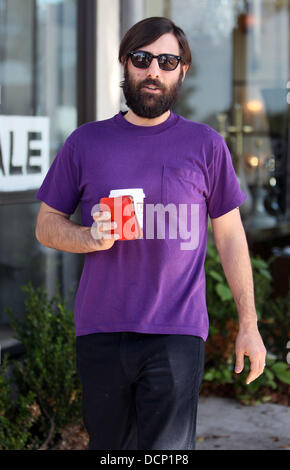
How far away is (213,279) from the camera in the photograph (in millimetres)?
4734

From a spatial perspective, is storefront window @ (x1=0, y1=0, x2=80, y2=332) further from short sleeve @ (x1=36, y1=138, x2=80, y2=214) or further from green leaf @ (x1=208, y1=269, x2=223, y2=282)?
short sleeve @ (x1=36, y1=138, x2=80, y2=214)

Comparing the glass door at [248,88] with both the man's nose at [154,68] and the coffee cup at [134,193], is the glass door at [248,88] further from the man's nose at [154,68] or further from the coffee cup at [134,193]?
the coffee cup at [134,193]

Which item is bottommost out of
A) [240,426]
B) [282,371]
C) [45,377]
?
[240,426]

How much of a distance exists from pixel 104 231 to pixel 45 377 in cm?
168

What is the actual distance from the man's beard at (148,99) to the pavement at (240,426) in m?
2.13

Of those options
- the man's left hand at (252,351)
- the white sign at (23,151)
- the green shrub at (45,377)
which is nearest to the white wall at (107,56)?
the white sign at (23,151)

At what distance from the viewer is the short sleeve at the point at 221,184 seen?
234 centimetres

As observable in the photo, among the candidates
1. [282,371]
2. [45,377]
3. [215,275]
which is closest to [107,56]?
[215,275]

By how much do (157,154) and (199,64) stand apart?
621cm

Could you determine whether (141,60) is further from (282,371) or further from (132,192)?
(282,371)

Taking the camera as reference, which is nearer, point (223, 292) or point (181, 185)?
point (181, 185)

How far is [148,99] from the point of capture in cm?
231

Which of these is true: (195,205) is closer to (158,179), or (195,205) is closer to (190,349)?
(158,179)
